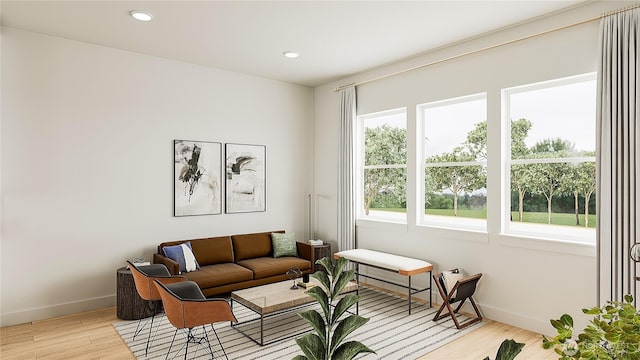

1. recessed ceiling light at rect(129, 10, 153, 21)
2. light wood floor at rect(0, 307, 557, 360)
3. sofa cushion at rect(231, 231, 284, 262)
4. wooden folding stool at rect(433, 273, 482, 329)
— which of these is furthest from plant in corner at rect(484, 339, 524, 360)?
sofa cushion at rect(231, 231, 284, 262)

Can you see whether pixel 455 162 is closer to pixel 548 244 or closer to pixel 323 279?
pixel 548 244

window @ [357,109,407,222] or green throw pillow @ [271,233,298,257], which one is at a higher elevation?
window @ [357,109,407,222]

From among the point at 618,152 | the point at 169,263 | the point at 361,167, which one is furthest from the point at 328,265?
the point at 361,167

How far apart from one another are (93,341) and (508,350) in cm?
384

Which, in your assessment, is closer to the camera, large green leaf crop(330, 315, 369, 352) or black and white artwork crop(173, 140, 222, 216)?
large green leaf crop(330, 315, 369, 352)

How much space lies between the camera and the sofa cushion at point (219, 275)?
4184 mm

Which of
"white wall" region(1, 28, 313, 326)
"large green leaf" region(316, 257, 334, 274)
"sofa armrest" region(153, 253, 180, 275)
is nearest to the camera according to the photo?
"large green leaf" region(316, 257, 334, 274)

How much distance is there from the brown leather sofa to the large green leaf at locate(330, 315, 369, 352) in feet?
12.3

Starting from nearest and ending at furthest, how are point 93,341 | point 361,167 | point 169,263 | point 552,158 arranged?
point 93,341 → point 552,158 → point 169,263 → point 361,167

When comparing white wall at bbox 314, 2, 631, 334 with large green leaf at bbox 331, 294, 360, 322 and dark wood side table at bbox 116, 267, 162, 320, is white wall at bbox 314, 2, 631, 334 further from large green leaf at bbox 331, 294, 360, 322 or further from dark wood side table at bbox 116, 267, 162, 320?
large green leaf at bbox 331, 294, 360, 322

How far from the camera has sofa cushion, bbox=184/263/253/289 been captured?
4.18 m

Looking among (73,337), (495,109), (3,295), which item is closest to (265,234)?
(73,337)

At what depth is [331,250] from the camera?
5.73m

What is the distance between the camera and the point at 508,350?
0.59m
